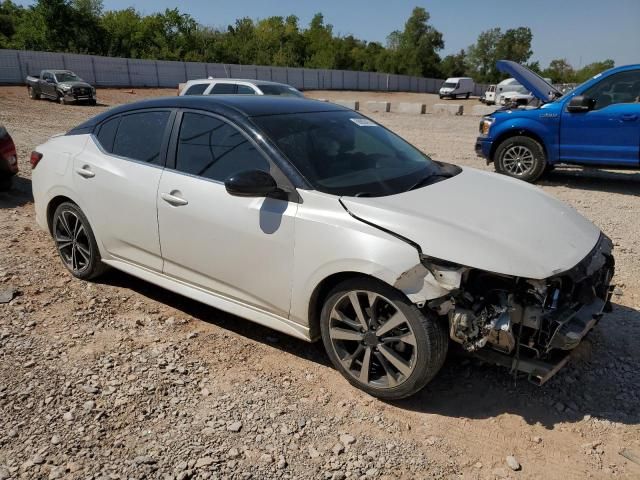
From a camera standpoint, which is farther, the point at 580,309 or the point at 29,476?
the point at 580,309

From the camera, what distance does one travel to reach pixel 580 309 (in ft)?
9.30

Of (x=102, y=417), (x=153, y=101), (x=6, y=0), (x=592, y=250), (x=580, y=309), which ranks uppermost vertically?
(x=6, y=0)

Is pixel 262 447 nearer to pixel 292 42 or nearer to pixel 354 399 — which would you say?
pixel 354 399

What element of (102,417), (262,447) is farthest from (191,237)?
(262,447)

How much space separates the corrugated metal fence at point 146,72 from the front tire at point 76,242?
115ft

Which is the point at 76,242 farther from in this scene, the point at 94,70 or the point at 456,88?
the point at 456,88

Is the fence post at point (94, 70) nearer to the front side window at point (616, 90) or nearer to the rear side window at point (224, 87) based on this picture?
the rear side window at point (224, 87)

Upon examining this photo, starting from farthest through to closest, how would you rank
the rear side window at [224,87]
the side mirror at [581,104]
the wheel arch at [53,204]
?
the rear side window at [224,87]
the side mirror at [581,104]
the wheel arch at [53,204]

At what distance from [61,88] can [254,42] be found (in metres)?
53.9

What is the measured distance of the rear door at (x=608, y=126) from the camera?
7.87 metres

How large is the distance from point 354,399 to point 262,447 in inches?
24.9

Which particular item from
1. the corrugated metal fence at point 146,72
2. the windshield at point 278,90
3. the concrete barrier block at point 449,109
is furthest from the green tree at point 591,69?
the windshield at point 278,90

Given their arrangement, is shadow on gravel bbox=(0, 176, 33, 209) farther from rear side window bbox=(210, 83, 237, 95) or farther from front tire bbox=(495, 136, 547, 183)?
front tire bbox=(495, 136, 547, 183)

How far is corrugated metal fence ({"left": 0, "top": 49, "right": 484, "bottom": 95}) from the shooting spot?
3406 centimetres
